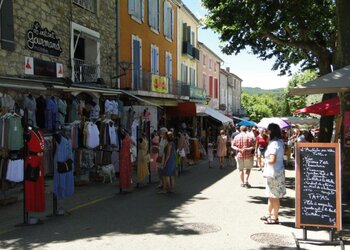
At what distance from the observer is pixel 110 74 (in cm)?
1803

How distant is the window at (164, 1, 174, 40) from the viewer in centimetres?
2610

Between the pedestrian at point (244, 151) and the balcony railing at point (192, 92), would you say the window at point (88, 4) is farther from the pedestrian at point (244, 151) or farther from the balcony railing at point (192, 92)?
the balcony railing at point (192, 92)

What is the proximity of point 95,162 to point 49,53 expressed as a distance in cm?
360

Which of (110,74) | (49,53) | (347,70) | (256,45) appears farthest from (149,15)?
(347,70)

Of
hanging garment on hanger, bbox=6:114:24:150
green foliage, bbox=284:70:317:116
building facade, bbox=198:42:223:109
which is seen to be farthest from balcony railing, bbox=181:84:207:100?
hanging garment on hanger, bbox=6:114:24:150

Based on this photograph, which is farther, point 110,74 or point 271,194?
point 110,74

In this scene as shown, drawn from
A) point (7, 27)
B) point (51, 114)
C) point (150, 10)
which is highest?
point (150, 10)

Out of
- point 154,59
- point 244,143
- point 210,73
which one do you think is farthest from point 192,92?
point 244,143

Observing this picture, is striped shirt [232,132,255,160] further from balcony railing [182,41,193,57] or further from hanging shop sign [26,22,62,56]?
balcony railing [182,41,193,57]

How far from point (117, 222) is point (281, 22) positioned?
364 inches

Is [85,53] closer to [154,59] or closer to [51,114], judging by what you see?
[51,114]

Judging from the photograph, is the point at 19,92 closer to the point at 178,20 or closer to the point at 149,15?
the point at 149,15

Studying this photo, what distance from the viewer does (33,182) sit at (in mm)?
8008

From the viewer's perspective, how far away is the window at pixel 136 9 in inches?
794
